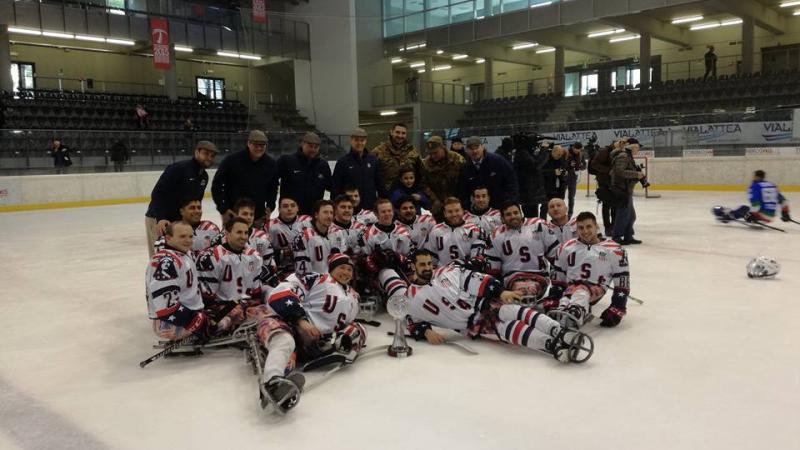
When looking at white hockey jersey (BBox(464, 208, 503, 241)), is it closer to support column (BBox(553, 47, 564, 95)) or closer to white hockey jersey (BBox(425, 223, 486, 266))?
white hockey jersey (BBox(425, 223, 486, 266))

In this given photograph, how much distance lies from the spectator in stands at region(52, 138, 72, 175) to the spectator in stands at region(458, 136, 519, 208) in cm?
1250

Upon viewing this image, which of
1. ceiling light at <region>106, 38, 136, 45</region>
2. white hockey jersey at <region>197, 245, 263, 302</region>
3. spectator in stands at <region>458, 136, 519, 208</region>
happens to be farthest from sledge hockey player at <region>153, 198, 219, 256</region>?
ceiling light at <region>106, 38, 136, 45</region>

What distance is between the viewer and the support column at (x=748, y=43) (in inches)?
852

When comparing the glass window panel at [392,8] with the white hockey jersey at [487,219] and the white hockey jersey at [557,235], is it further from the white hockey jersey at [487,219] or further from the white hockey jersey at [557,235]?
the white hockey jersey at [557,235]

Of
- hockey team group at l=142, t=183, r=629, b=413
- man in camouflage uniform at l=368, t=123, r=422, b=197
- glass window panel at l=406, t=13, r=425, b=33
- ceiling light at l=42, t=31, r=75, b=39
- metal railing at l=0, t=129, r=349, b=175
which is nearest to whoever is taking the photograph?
hockey team group at l=142, t=183, r=629, b=413

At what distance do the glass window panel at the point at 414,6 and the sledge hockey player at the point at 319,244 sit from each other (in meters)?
24.2

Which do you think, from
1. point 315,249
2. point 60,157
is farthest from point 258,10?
point 315,249

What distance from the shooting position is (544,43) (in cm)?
2553

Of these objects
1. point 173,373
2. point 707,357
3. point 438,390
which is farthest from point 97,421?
point 707,357

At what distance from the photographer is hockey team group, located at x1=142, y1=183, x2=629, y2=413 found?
349 cm

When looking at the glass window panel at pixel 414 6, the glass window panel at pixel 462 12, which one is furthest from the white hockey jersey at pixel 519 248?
the glass window panel at pixel 414 6

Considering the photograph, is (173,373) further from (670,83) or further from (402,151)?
(670,83)

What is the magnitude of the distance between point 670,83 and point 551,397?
22.2 metres

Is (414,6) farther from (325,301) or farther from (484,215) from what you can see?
(325,301)
